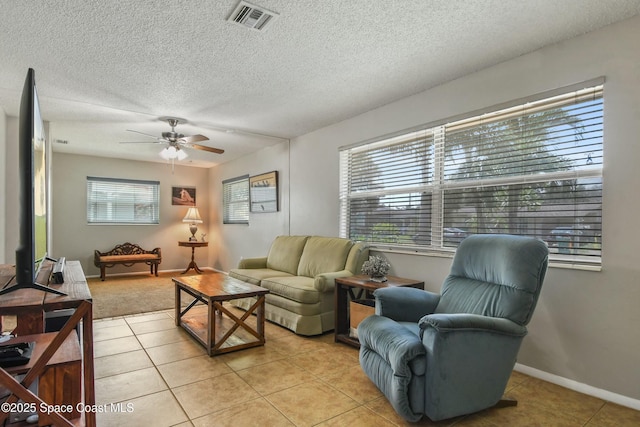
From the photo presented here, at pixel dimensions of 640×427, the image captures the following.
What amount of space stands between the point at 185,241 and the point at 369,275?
5428mm

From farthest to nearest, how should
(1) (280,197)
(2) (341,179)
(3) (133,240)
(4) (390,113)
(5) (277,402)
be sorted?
(3) (133,240) < (1) (280,197) < (2) (341,179) < (4) (390,113) < (5) (277,402)

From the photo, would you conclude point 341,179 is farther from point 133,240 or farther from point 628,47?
point 133,240

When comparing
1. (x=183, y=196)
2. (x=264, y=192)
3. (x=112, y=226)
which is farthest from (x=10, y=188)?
(x=183, y=196)

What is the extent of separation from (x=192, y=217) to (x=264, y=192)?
234 centimetres

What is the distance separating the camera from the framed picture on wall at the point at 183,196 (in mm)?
7582

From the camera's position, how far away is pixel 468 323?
1.90 metres

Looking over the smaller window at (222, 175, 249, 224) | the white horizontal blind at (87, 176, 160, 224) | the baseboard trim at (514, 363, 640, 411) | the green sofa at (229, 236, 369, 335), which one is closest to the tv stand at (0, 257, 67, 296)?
the green sofa at (229, 236, 369, 335)

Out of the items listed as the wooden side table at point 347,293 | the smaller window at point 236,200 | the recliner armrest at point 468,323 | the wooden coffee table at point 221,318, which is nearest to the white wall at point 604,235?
the wooden side table at point 347,293

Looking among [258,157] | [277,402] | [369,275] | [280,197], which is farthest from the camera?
[258,157]

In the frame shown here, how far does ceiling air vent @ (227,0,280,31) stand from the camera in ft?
6.90

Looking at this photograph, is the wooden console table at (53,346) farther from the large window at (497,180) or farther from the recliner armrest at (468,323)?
the large window at (497,180)

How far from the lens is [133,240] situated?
7.11 m

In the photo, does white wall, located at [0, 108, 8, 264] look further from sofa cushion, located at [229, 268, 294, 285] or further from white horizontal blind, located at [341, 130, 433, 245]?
white horizontal blind, located at [341, 130, 433, 245]

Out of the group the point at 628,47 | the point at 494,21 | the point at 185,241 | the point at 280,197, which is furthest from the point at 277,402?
the point at 185,241
